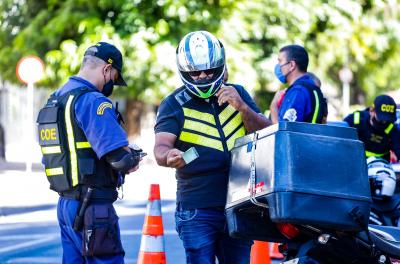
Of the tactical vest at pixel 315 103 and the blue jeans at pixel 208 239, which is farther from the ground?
the tactical vest at pixel 315 103

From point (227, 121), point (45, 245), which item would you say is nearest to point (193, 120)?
point (227, 121)

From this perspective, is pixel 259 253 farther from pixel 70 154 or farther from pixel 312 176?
pixel 312 176

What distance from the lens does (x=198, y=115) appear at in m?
5.75

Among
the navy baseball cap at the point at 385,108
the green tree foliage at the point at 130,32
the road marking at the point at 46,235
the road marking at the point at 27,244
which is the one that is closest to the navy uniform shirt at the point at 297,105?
the navy baseball cap at the point at 385,108

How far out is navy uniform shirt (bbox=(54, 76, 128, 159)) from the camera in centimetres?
540

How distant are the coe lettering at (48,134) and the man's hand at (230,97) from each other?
0.93 m

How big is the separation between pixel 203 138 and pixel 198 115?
0.44ft

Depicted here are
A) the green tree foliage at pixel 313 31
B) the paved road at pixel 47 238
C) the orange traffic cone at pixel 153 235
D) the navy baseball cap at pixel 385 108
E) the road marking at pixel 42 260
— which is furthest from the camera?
the green tree foliage at pixel 313 31

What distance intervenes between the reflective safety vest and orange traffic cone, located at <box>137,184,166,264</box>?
133cm

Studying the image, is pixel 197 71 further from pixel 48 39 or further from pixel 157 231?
pixel 48 39

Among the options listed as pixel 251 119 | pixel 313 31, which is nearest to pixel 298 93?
pixel 251 119

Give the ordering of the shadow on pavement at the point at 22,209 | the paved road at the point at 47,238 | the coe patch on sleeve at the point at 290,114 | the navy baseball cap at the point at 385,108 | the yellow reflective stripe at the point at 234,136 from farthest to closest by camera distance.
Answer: the shadow on pavement at the point at 22,209, the paved road at the point at 47,238, the navy baseball cap at the point at 385,108, the coe patch on sleeve at the point at 290,114, the yellow reflective stripe at the point at 234,136

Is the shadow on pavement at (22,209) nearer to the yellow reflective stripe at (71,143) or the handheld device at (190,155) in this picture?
the yellow reflective stripe at (71,143)

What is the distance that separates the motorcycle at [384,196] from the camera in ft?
26.8
